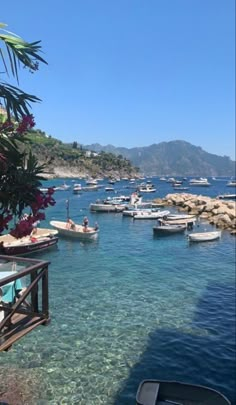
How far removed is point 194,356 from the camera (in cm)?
1628

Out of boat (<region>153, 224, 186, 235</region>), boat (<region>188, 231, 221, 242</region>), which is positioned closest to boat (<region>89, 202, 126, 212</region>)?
boat (<region>153, 224, 186, 235</region>)

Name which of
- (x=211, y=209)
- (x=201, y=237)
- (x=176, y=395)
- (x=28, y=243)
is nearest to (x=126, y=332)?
(x=176, y=395)

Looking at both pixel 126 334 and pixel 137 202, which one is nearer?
pixel 126 334

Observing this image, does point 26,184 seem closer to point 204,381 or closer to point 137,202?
point 204,381

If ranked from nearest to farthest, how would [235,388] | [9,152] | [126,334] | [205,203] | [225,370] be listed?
[9,152] < [235,388] < [225,370] < [126,334] < [205,203]

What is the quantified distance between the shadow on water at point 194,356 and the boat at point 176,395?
5130 millimetres

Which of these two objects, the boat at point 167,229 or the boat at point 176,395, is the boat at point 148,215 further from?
the boat at point 176,395

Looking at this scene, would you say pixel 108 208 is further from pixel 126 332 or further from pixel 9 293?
pixel 9 293

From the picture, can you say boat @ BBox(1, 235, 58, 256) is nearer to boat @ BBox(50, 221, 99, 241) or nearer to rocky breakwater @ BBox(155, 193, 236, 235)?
boat @ BBox(50, 221, 99, 241)

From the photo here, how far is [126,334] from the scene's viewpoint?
18.1 m

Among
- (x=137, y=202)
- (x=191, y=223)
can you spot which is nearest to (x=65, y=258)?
(x=191, y=223)

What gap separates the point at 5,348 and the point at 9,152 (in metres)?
3.83

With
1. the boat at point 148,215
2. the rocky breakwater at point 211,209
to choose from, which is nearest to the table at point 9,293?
the rocky breakwater at point 211,209

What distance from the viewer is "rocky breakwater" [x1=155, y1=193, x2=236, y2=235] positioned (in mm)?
57694
